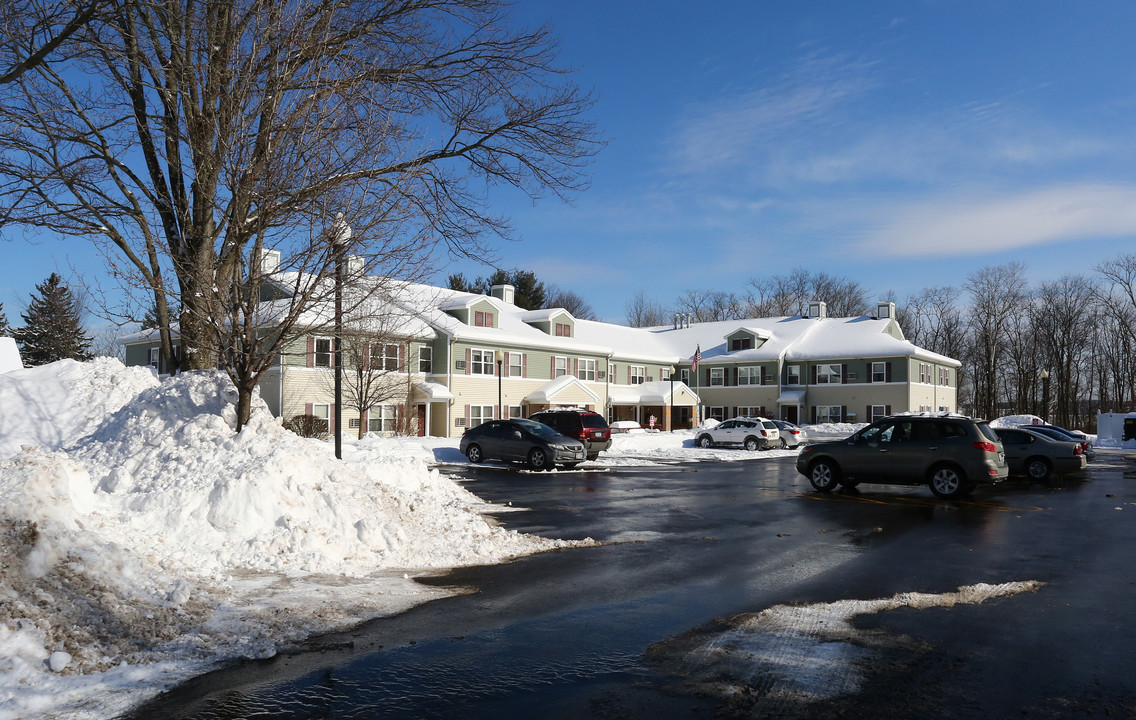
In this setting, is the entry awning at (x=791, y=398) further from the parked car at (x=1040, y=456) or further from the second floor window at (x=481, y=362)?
the parked car at (x=1040, y=456)

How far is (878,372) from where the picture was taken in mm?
57000

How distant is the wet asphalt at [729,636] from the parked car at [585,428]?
16201 mm

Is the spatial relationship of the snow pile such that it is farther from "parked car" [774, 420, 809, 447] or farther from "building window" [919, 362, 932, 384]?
"building window" [919, 362, 932, 384]

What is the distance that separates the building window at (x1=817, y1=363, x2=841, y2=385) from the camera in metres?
58.8

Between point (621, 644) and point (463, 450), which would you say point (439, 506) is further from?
point (463, 450)

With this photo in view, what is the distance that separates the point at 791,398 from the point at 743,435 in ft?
74.5

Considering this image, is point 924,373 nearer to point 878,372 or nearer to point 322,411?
point 878,372

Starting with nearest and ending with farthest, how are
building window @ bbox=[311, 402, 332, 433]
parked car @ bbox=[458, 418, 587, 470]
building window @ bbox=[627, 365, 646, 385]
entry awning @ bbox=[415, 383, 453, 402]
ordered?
parked car @ bbox=[458, 418, 587, 470], building window @ bbox=[311, 402, 332, 433], entry awning @ bbox=[415, 383, 453, 402], building window @ bbox=[627, 365, 646, 385]

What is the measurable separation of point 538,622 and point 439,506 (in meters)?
5.24

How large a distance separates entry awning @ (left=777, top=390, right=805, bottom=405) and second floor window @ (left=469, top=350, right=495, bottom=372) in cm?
2365

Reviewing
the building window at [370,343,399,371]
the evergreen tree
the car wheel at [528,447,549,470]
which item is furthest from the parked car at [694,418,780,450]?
the evergreen tree

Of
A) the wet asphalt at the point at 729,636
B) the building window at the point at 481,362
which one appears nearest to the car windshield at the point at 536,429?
the wet asphalt at the point at 729,636

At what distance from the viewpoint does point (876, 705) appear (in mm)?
5137

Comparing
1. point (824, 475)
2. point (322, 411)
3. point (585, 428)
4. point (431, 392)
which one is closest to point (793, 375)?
point (431, 392)
